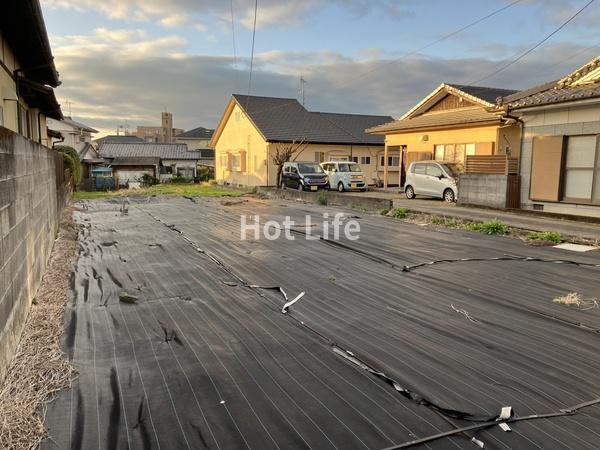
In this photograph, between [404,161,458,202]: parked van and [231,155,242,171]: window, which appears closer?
[404,161,458,202]: parked van

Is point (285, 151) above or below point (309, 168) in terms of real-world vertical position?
above

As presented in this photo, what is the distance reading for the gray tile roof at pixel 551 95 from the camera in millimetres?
8505

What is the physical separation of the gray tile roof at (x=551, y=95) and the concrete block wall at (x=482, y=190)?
5.59 ft

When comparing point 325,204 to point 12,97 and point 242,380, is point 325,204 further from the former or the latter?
point 242,380

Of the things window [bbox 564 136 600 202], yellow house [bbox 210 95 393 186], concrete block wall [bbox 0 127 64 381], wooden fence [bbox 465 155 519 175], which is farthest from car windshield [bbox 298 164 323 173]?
concrete block wall [bbox 0 127 64 381]

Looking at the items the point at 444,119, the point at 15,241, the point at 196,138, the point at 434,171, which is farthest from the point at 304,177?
the point at 196,138

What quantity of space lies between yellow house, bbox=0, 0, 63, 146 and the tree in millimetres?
11822

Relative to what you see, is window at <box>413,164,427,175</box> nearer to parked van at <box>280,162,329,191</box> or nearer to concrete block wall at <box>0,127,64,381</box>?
parked van at <box>280,162,329,191</box>

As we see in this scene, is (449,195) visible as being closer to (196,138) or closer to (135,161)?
(135,161)

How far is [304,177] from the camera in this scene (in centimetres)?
1755

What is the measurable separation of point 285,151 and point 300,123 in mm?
2928

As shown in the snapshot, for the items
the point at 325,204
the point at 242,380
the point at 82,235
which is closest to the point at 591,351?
the point at 242,380

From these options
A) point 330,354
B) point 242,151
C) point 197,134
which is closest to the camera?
point 330,354

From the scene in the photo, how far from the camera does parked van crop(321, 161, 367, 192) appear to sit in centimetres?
1825
